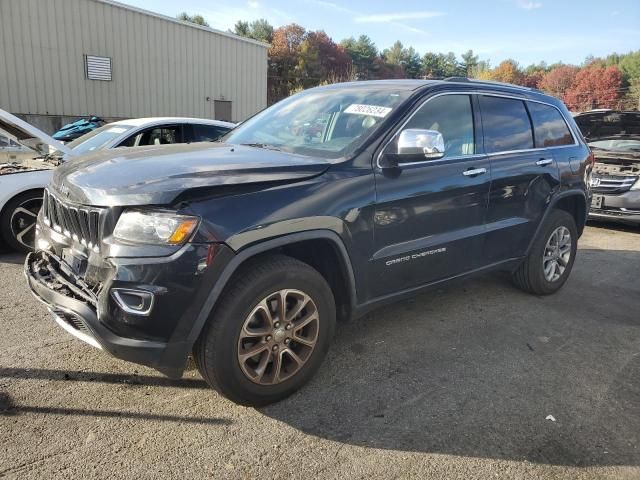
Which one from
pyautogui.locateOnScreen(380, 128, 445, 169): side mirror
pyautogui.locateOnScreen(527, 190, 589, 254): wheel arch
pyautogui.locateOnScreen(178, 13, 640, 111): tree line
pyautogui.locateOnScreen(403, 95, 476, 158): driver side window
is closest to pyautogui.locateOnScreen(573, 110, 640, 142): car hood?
pyautogui.locateOnScreen(527, 190, 589, 254): wheel arch

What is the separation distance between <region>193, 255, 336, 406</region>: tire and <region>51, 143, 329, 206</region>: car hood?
0.48 m

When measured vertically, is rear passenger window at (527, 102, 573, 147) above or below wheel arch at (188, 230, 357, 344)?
above

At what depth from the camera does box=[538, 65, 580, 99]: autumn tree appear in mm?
88438

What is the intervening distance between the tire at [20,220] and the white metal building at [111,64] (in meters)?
13.2

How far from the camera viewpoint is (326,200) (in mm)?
2826

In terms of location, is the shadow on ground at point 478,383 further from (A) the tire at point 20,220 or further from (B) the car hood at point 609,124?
(B) the car hood at point 609,124

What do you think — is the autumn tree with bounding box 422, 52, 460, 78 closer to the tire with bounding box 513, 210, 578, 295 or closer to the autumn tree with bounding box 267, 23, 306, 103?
the autumn tree with bounding box 267, 23, 306, 103

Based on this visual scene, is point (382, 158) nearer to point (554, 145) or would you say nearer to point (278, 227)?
point (278, 227)

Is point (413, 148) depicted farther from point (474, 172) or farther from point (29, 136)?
point (29, 136)

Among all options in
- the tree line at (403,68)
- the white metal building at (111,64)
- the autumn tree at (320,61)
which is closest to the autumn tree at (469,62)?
the tree line at (403,68)

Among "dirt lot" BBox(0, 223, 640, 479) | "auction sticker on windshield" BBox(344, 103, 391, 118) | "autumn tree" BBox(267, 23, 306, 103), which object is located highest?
"autumn tree" BBox(267, 23, 306, 103)

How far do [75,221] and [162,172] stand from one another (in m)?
0.55

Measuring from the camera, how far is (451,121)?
3.72 metres

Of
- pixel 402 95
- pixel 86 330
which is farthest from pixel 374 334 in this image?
pixel 86 330
